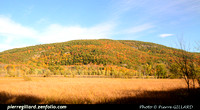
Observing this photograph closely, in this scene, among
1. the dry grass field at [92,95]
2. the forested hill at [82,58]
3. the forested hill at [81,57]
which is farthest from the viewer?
the forested hill at [81,57]

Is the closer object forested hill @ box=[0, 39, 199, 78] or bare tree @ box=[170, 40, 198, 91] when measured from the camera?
bare tree @ box=[170, 40, 198, 91]

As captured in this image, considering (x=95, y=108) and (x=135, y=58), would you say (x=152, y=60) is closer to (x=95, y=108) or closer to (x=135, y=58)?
(x=135, y=58)

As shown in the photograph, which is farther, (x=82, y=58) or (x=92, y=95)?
(x=82, y=58)

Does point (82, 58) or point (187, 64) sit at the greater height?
point (82, 58)

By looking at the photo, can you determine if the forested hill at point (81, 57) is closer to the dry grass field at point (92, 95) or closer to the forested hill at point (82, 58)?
the forested hill at point (82, 58)

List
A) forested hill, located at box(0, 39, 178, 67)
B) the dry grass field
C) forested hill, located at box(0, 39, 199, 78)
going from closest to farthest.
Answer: the dry grass field, forested hill, located at box(0, 39, 199, 78), forested hill, located at box(0, 39, 178, 67)

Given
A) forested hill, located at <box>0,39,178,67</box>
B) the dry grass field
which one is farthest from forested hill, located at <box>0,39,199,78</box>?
the dry grass field

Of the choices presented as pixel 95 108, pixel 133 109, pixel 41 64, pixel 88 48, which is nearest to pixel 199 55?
pixel 133 109

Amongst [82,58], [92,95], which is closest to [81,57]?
[82,58]

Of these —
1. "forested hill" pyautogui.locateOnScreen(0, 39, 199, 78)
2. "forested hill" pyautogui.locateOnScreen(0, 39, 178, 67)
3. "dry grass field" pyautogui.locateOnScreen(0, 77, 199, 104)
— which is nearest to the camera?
"dry grass field" pyautogui.locateOnScreen(0, 77, 199, 104)

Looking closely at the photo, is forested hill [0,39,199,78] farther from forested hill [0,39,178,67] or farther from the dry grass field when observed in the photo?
the dry grass field

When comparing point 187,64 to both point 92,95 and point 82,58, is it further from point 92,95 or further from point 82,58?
point 82,58

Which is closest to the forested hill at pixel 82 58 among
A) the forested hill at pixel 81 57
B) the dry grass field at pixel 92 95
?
the forested hill at pixel 81 57

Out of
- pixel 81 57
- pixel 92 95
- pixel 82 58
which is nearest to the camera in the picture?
pixel 92 95
